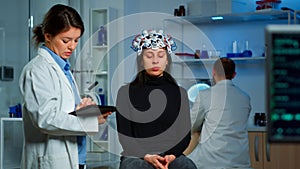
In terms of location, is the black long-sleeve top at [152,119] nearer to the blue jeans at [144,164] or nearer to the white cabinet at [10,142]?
the blue jeans at [144,164]

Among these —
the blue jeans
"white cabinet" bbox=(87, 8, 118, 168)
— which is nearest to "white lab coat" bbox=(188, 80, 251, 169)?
the blue jeans

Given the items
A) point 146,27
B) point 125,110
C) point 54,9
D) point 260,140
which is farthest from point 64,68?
point 146,27

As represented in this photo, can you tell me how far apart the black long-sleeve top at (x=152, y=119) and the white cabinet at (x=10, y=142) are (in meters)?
3.18

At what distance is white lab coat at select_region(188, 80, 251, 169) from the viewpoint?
3.55m

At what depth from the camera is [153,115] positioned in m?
2.25

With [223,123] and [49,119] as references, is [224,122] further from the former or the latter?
[49,119]

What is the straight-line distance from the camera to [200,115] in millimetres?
3598

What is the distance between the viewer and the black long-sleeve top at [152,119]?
7.37 ft

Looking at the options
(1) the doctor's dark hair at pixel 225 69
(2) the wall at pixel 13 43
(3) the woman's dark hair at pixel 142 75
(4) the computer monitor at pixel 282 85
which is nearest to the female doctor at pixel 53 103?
→ (3) the woman's dark hair at pixel 142 75

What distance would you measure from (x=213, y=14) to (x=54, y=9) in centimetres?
313

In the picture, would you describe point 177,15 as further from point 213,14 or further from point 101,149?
point 101,149

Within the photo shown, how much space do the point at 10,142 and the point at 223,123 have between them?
274 cm

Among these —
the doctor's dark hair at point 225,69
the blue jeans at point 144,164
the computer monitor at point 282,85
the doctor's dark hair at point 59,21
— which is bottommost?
the blue jeans at point 144,164

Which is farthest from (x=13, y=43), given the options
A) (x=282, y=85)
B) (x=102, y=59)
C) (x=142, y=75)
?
(x=282, y=85)
